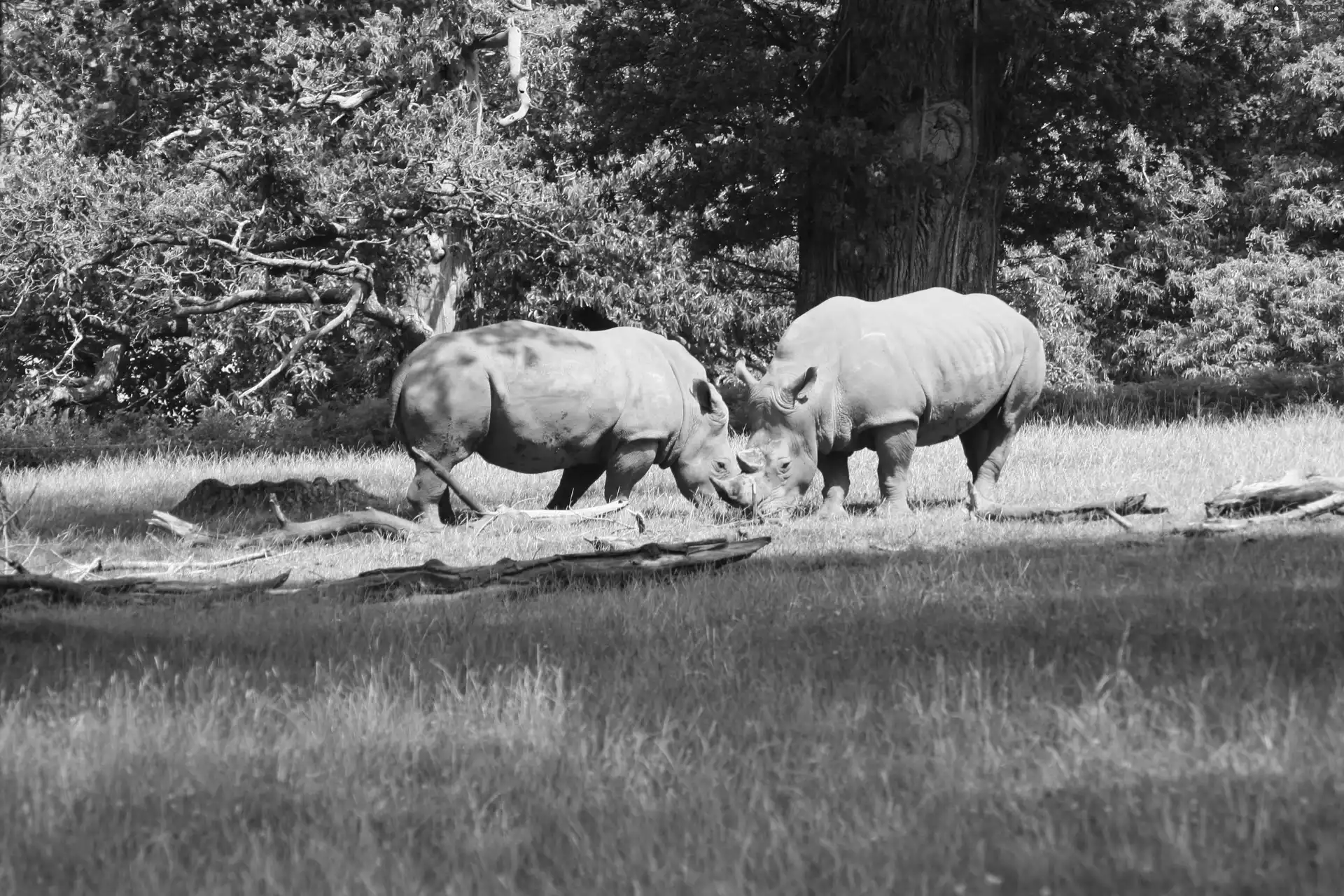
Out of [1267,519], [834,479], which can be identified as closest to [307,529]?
[834,479]

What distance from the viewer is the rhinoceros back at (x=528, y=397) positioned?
1116 cm

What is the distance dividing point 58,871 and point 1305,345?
35.8m

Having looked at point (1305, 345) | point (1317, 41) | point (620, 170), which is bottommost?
point (1305, 345)

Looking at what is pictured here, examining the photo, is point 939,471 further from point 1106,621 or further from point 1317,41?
point 1317,41

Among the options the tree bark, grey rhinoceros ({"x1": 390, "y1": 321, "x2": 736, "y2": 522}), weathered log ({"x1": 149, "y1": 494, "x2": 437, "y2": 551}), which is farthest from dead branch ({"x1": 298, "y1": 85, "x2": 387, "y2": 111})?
weathered log ({"x1": 149, "y1": 494, "x2": 437, "y2": 551})

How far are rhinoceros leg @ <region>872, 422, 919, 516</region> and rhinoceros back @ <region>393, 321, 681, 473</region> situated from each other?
176cm

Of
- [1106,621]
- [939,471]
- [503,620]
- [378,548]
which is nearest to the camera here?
[1106,621]

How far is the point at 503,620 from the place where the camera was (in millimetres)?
6660

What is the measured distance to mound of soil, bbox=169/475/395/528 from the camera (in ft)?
40.6

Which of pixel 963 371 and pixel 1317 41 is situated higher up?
pixel 1317 41

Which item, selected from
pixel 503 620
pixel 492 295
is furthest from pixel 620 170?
pixel 503 620

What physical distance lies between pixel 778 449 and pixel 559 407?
1767mm

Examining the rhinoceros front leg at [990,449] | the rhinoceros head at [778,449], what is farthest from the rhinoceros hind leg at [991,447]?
the rhinoceros head at [778,449]

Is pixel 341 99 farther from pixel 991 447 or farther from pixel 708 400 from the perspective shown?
pixel 991 447
